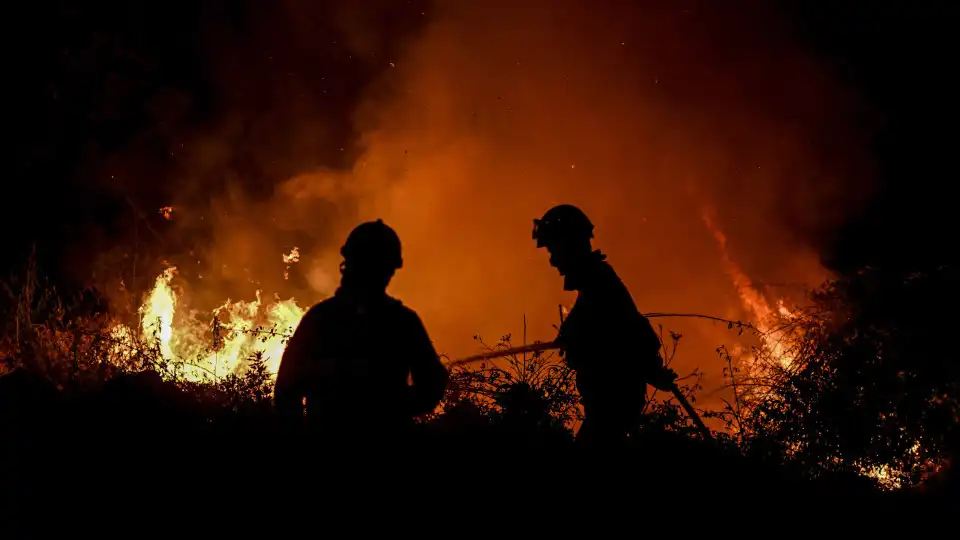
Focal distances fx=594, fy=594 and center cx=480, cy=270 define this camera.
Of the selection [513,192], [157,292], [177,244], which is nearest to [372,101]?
[513,192]

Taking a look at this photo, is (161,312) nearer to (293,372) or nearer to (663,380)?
(293,372)

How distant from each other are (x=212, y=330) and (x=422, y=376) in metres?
7.11

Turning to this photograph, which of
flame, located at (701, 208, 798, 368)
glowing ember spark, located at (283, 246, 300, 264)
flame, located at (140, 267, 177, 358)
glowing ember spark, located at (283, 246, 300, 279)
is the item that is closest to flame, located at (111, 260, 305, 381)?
flame, located at (140, 267, 177, 358)

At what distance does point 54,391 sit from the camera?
13.8 feet

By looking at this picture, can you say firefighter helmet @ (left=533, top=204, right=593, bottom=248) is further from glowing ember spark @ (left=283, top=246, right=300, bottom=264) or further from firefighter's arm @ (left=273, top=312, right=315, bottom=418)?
glowing ember spark @ (left=283, top=246, right=300, bottom=264)

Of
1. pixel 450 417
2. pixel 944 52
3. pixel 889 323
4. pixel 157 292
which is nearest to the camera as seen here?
pixel 450 417

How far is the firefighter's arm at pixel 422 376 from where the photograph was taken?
3061 mm

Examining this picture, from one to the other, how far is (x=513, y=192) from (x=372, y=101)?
12.3 ft

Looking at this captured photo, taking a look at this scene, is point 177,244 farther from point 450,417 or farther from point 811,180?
point 811,180

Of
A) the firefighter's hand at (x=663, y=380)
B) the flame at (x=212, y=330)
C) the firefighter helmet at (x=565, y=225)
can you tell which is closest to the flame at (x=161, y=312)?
the flame at (x=212, y=330)

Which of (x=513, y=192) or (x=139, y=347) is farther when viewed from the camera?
(x=513, y=192)

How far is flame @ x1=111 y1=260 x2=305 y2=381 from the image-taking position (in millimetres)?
8242

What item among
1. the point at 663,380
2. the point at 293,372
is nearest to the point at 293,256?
the point at 663,380

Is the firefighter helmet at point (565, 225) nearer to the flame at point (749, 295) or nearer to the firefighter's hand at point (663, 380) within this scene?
the firefighter's hand at point (663, 380)
